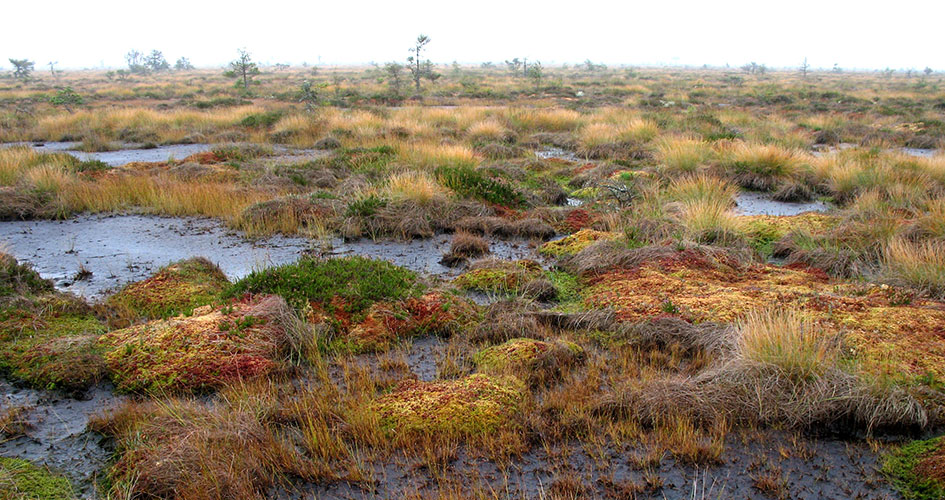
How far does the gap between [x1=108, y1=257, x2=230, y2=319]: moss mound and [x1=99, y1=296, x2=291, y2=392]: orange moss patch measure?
1.43 ft

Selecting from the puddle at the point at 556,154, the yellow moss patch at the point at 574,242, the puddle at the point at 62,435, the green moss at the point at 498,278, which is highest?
the puddle at the point at 556,154

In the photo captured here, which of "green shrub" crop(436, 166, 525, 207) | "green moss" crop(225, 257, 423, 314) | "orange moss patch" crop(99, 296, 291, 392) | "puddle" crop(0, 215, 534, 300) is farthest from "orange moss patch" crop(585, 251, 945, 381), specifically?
"green shrub" crop(436, 166, 525, 207)

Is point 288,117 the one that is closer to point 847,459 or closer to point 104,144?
point 104,144

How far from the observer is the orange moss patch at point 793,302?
13.9 ft

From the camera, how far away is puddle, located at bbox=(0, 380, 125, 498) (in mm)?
3447

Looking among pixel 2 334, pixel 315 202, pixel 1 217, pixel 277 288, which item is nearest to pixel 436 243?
pixel 315 202

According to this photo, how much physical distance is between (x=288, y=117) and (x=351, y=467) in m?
17.2

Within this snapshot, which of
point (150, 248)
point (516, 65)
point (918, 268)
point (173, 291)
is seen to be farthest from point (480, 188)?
point (516, 65)

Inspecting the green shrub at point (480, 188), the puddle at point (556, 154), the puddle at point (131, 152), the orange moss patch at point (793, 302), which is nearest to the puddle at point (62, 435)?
the orange moss patch at point (793, 302)

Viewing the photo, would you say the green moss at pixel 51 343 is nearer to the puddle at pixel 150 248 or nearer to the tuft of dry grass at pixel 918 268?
the puddle at pixel 150 248

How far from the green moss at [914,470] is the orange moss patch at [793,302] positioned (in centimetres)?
58

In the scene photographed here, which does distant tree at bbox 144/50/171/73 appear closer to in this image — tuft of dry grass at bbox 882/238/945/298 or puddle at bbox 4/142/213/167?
puddle at bbox 4/142/213/167

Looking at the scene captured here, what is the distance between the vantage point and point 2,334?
482cm

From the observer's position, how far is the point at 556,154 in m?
15.5
